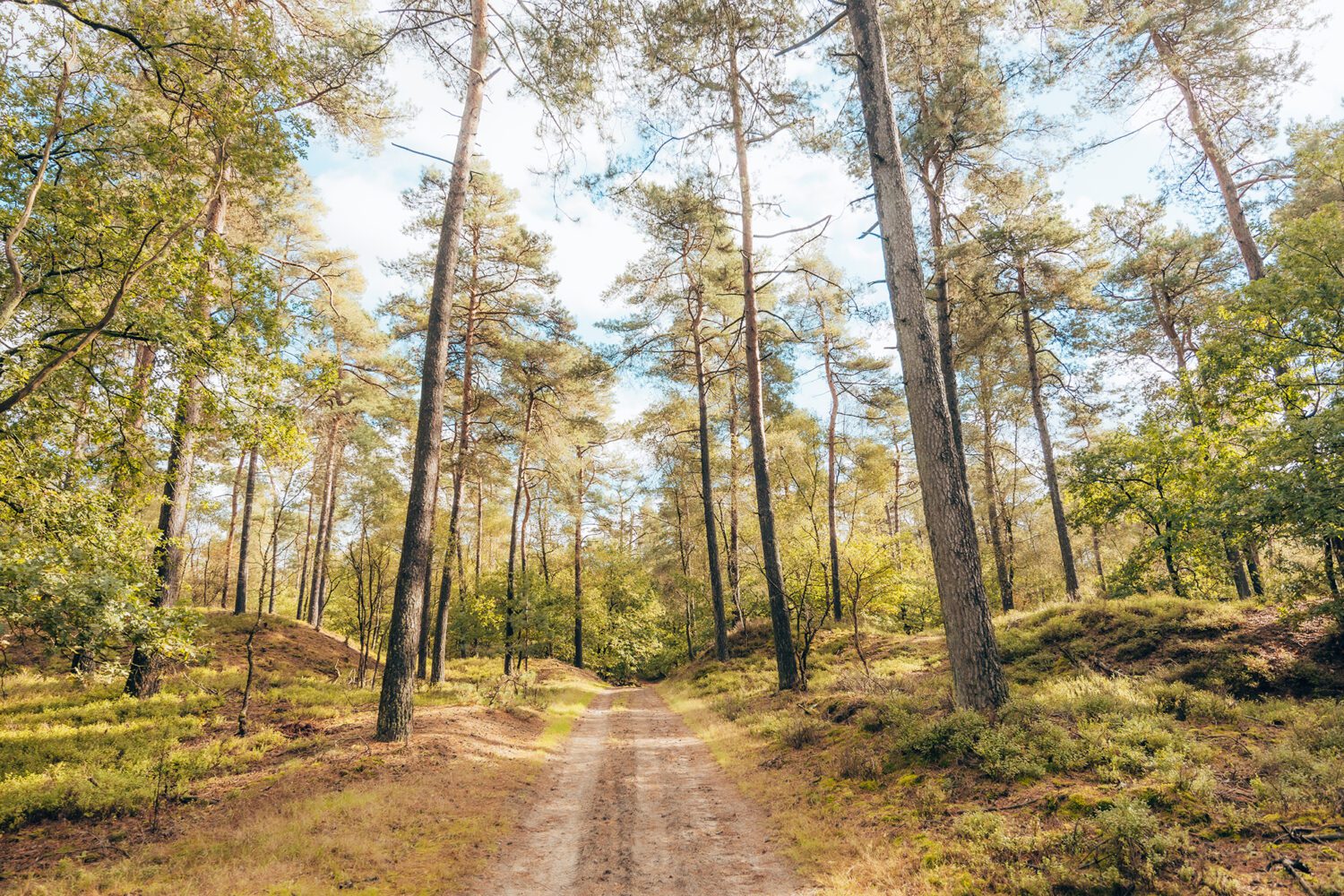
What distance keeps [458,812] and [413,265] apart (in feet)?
45.3

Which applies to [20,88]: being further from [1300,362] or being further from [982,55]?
[1300,362]

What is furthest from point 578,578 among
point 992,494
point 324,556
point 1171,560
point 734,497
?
point 1171,560

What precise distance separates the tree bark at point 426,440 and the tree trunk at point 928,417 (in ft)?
23.4

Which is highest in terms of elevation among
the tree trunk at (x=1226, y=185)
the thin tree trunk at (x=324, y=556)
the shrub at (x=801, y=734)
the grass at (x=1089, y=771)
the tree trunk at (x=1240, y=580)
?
the tree trunk at (x=1226, y=185)

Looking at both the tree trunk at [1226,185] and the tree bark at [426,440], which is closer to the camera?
the tree bark at [426,440]

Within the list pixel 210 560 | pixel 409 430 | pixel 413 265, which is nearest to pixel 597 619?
pixel 409 430

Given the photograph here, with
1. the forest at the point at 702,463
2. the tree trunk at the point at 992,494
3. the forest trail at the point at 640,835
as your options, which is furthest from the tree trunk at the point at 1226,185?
the forest trail at the point at 640,835

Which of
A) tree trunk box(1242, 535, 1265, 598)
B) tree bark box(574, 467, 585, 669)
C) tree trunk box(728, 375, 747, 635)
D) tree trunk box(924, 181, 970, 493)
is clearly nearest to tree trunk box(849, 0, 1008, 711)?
tree trunk box(1242, 535, 1265, 598)

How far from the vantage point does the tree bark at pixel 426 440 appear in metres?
8.55

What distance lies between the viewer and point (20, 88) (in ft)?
17.3

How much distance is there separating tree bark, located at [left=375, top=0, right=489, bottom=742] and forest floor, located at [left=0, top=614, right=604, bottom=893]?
81cm

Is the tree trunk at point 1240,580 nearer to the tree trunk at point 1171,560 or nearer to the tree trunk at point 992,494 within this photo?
the tree trunk at point 1171,560

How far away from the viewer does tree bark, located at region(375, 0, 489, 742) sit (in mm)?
8555

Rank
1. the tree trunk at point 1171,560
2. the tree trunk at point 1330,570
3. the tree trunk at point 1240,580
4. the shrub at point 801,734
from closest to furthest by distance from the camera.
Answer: the tree trunk at point 1330,570 < the shrub at point 801,734 < the tree trunk at point 1171,560 < the tree trunk at point 1240,580
